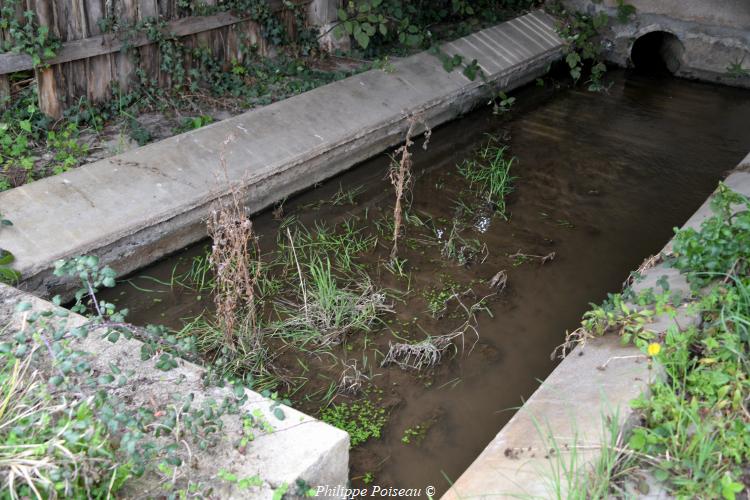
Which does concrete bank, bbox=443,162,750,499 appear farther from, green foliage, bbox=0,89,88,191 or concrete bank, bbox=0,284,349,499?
green foliage, bbox=0,89,88,191

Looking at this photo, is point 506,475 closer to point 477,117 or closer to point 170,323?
point 170,323

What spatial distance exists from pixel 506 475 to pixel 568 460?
0.27 metres

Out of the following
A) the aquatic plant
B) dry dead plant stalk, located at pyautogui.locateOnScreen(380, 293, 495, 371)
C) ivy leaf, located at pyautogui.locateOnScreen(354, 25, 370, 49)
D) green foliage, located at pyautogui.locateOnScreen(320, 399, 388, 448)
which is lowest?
green foliage, located at pyautogui.locateOnScreen(320, 399, 388, 448)

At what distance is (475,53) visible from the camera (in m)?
8.70

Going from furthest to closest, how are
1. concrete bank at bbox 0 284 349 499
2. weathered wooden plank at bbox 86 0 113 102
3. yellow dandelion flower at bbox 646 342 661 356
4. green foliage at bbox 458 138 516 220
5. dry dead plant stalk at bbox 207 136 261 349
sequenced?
green foliage at bbox 458 138 516 220 < weathered wooden plank at bbox 86 0 113 102 < dry dead plant stalk at bbox 207 136 261 349 < yellow dandelion flower at bbox 646 342 661 356 < concrete bank at bbox 0 284 349 499

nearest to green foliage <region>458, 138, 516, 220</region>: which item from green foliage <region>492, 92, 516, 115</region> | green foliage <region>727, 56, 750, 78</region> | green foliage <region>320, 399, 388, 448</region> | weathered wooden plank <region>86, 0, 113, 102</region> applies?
green foliage <region>492, 92, 516, 115</region>

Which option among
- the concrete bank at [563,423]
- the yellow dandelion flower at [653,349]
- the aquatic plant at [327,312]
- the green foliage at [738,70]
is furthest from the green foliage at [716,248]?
the green foliage at [738,70]

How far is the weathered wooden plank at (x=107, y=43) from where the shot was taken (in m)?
5.62

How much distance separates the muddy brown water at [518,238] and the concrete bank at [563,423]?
521mm

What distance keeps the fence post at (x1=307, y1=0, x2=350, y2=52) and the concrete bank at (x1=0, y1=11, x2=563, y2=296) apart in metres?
0.80

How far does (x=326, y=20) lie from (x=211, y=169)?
10.4 ft

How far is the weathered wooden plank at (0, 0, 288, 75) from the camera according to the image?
5.62 m

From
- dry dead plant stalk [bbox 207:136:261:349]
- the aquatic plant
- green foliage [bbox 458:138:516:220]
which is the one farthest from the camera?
green foliage [bbox 458:138:516:220]

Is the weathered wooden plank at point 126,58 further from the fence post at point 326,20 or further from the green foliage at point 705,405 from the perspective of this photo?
the green foliage at point 705,405
